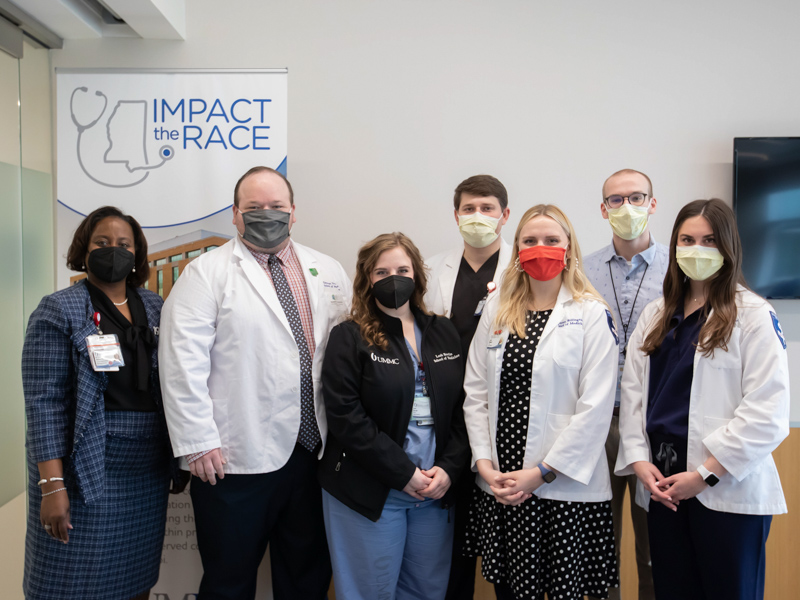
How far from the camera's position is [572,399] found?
1789 mm

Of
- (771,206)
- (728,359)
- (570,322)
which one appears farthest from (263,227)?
(771,206)

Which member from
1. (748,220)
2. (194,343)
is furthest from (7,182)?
(748,220)

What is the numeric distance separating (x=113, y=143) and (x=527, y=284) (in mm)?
1973

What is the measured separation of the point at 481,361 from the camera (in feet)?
6.30

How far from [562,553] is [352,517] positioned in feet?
2.30

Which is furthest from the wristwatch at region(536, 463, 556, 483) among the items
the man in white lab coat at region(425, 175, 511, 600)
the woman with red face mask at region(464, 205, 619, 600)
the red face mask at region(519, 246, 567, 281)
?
the red face mask at region(519, 246, 567, 281)

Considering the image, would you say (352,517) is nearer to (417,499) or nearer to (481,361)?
(417,499)

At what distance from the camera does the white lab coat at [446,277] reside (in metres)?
2.27

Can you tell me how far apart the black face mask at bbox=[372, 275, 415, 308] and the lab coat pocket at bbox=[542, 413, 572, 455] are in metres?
0.63

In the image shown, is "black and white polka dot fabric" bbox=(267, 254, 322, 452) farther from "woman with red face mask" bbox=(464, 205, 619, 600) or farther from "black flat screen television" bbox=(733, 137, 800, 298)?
"black flat screen television" bbox=(733, 137, 800, 298)

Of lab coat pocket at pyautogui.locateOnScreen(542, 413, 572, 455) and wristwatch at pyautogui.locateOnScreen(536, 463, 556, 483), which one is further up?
lab coat pocket at pyautogui.locateOnScreen(542, 413, 572, 455)

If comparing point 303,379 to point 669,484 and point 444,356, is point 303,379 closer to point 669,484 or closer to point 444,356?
point 444,356

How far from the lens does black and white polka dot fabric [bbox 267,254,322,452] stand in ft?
6.59

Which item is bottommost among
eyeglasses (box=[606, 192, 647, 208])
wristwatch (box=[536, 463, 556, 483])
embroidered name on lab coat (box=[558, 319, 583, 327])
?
wristwatch (box=[536, 463, 556, 483])
